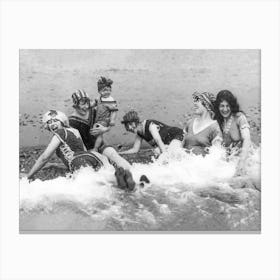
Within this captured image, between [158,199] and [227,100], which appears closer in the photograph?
[158,199]

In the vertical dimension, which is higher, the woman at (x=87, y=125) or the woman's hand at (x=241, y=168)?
the woman at (x=87, y=125)

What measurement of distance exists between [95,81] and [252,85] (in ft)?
4.30

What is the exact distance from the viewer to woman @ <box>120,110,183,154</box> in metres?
4.16

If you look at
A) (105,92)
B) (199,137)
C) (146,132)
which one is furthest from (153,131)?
(105,92)

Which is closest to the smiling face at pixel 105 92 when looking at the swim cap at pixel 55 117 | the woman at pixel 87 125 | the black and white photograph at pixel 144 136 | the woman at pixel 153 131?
the black and white photograph at pixel 144 136

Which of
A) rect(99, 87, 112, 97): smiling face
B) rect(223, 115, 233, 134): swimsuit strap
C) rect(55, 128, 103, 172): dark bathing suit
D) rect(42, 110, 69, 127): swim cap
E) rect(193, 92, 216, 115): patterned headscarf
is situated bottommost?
rect(55, 128, 103, 172): dark bathing suit

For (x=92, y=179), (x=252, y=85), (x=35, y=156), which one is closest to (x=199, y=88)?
(x=252, y=85)

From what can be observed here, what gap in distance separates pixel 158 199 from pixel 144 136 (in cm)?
54

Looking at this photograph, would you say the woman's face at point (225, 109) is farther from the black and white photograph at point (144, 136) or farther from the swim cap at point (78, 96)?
the swim cap at point (78, 96)

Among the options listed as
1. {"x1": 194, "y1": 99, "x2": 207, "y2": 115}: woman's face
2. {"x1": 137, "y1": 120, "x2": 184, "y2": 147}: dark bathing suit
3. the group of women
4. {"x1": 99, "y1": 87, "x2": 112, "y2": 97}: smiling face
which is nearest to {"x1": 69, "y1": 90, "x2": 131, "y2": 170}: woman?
the group of women

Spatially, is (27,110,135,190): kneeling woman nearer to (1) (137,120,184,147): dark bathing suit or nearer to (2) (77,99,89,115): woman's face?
(2) (77,99,89,115): woman's face

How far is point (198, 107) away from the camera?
417 centimetres

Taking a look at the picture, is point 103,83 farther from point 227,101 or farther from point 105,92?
point 227,101

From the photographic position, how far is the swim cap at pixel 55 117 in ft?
13.6
